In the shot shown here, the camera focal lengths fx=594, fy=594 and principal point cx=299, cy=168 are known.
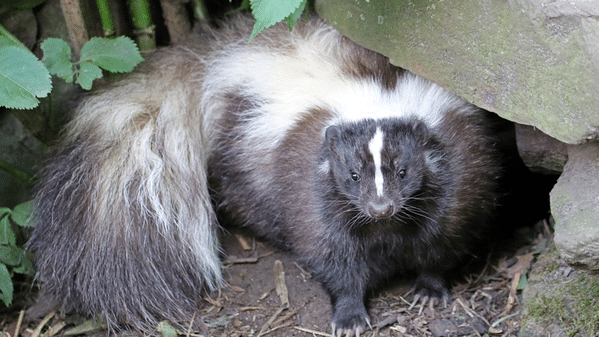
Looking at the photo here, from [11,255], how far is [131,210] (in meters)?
0.77

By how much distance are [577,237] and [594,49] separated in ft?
2.48

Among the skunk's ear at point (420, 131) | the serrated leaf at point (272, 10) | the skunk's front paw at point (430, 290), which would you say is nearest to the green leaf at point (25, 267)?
the serrated leaf at point (272, 10)

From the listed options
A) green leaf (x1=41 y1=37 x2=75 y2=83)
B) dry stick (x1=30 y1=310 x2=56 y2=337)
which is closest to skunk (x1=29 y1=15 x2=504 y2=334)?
dry stick (x1=30 y1=310 x2=56 y2=337)

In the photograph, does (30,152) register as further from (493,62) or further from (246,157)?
(493,62)

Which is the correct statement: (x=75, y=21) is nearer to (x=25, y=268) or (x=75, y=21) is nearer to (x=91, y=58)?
(x=91, y=58)

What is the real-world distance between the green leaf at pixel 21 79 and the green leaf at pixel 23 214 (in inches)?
37.9

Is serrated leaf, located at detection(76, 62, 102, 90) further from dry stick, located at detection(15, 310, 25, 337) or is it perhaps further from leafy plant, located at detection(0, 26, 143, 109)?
dry stick, located at detection(15, 310, 25, 337)

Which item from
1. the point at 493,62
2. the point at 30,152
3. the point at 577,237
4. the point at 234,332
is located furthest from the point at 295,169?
the point at 30,152

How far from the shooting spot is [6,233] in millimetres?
3570

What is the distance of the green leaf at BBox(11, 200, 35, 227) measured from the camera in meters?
3.62

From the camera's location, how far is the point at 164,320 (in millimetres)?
3434

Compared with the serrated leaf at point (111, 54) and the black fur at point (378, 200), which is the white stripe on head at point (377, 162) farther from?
the serrated leaf at point (111, 54)

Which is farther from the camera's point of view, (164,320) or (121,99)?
(121,99)

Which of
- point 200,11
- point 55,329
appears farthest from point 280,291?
point 200,11
